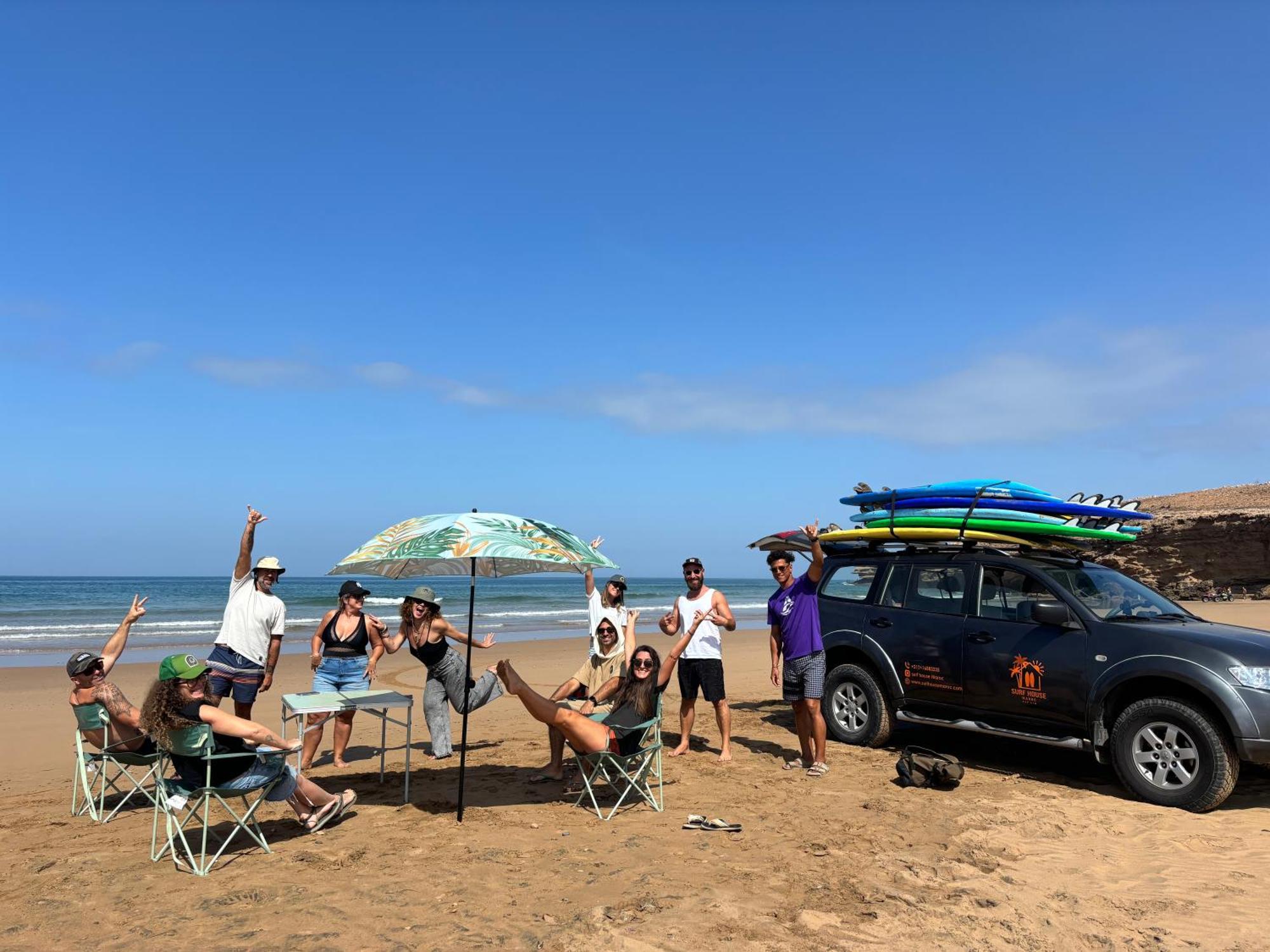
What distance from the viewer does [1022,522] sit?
291 inches

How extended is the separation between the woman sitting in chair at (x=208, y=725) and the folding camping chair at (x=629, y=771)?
1.92 m

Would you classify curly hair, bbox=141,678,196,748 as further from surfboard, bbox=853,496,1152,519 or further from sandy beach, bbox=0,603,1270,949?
surfboard, bbox=853,496,1152,519

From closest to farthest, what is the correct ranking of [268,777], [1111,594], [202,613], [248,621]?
[268,777] < [248,621] < [1111,594] < [202,613]

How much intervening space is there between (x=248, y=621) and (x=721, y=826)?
3839 millimetres

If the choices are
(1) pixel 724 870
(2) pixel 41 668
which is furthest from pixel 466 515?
(2) pixel 41 668

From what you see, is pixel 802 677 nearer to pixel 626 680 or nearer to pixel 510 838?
pixel 626 680

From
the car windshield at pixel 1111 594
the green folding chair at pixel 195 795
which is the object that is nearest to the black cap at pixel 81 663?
the green folding chair at pixel 195 795

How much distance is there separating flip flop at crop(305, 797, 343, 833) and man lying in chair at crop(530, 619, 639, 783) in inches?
68.3

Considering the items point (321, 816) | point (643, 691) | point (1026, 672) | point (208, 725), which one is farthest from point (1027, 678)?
point (208, 725)

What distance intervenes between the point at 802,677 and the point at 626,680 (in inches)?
61.9

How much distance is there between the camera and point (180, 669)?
470cm

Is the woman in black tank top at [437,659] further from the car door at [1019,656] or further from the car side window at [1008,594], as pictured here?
the car side window at [1008,594]

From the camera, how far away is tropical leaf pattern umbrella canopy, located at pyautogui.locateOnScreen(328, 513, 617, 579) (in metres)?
5.13

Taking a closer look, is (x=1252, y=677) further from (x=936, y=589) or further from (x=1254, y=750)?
(x=936, y=589)
